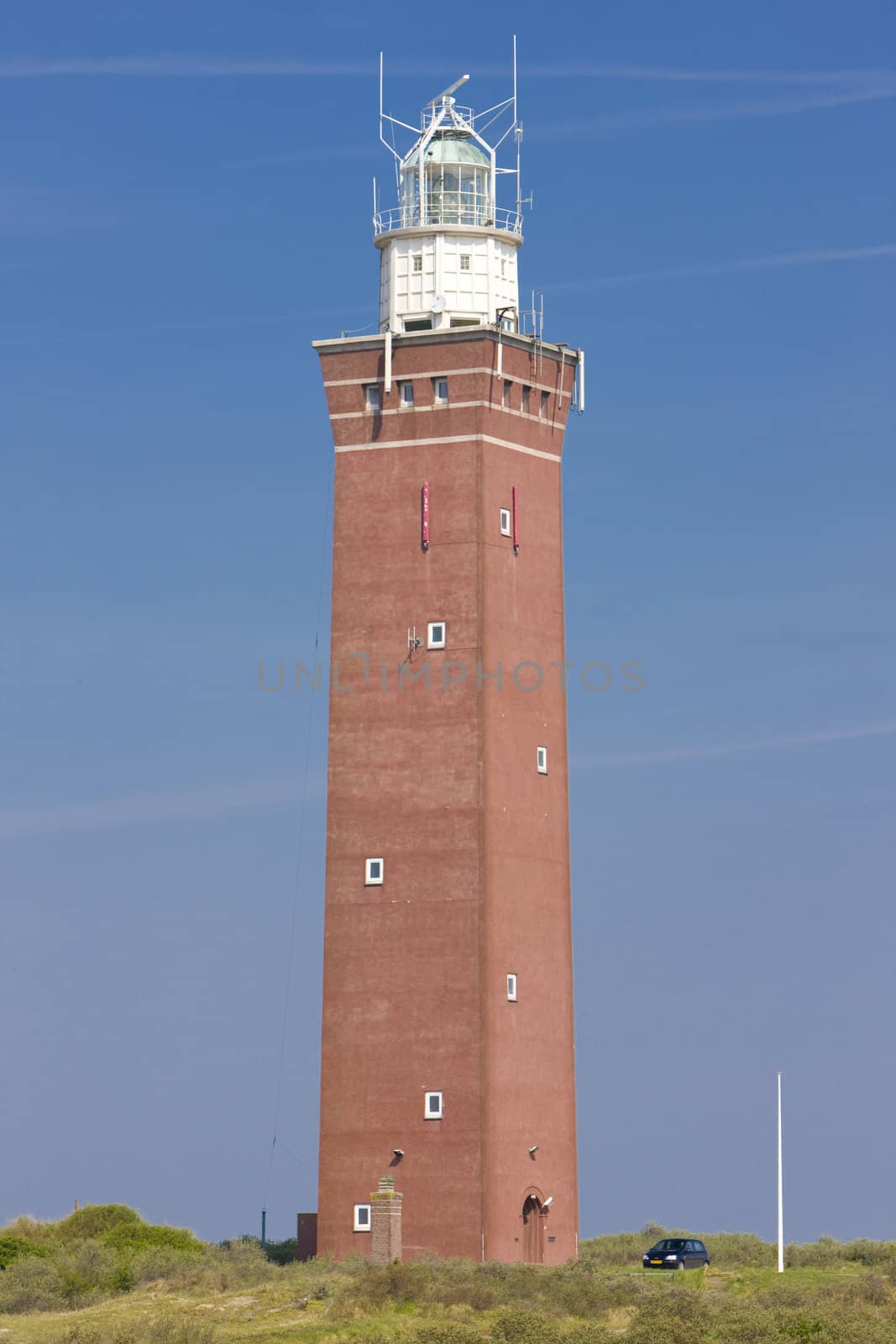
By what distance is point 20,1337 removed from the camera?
59906 millimetres

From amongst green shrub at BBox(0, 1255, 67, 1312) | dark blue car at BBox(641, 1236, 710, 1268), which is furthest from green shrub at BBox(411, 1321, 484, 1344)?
dark blue car at BBox(641, 1236, 710, 1268)

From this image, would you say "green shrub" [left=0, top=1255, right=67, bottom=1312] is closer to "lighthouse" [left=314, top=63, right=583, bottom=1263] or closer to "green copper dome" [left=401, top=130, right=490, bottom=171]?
"lighthouse" [left=314, top=63, right=583, bottom=1263]

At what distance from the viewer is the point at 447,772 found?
237ft

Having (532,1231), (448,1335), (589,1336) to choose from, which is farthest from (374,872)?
(589,1336)

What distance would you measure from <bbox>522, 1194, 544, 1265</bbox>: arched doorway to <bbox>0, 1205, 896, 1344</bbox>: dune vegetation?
199 centimetres

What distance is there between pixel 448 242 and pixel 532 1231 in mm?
28223

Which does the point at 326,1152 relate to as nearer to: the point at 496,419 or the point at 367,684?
the point at 367,684

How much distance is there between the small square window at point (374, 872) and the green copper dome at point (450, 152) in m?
20.7

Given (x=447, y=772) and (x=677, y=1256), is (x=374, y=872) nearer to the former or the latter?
(x=447, y=772)

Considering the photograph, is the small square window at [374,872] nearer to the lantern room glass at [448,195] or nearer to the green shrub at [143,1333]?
the green shrub at [143,1333]

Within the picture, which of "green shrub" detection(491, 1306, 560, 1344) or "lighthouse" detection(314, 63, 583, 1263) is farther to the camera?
"lighthouse" detection(314, 63, 583, 1263)

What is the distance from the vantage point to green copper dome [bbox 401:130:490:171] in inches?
3046

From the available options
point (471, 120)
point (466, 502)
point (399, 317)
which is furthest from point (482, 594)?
point (471, 120)

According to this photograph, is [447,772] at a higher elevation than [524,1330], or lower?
higher
